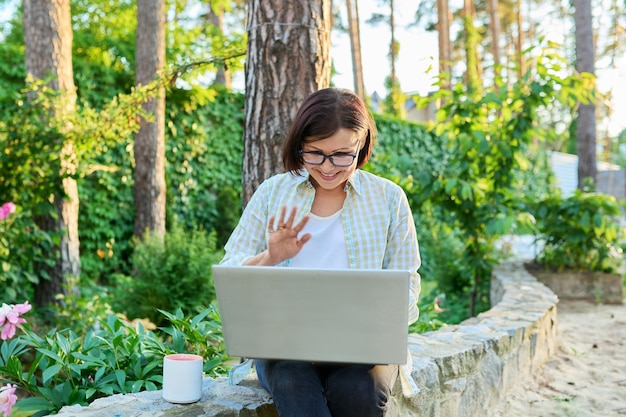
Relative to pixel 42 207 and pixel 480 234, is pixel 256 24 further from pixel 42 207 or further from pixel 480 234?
pixel 480 234

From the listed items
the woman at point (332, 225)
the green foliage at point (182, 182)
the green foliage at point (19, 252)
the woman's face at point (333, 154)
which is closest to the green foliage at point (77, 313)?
the green foliage at point (19, 252)

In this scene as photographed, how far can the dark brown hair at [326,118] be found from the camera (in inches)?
72.2

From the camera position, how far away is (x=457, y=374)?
8.66 ft

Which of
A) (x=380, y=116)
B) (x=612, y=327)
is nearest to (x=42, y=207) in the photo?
(x=612, y=327)

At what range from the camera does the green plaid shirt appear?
1888 millimetres

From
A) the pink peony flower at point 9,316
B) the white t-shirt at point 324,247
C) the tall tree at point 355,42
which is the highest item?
the tall tree at point 355,42

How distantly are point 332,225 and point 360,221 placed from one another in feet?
0.29

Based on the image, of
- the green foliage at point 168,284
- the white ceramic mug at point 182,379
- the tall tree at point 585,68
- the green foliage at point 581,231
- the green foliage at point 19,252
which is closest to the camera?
the white ceramic mug at point 182,379

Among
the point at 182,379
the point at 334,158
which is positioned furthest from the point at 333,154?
the point at 182,379

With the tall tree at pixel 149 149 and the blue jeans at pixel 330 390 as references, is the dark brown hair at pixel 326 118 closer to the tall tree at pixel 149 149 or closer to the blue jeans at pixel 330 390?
the blue jeans at pixel 330 390

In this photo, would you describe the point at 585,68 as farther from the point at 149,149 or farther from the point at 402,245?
the point at 402,245

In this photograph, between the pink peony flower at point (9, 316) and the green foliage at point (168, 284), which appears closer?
the pink peony flower at point (9, 316)

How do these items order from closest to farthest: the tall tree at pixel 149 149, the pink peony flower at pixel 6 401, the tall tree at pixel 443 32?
the pink peony flower at pixel 6 401 → the tall tree at pixel 149 149 → the tall tree at pixel 443 32

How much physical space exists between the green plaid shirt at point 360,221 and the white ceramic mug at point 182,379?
0.30 metres
